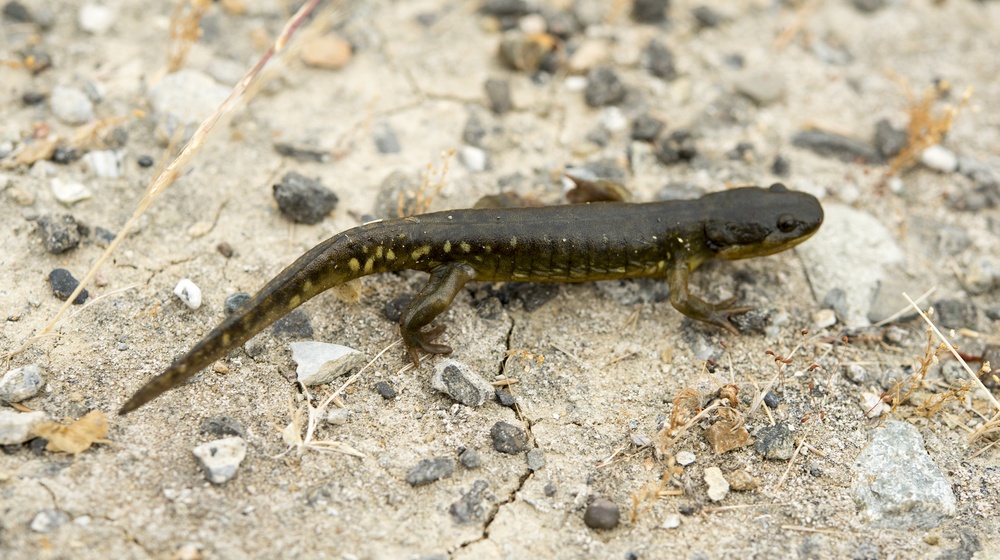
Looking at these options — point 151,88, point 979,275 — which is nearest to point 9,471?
point 151,88

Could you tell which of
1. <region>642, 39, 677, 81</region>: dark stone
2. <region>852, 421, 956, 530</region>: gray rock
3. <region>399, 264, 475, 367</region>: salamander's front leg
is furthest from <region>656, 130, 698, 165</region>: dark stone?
<region>852, 421, 956, 530</region>: gray rock

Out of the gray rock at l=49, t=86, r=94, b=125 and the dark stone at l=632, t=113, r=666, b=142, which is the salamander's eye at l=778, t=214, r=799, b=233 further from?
the gray rock at l=49, t=86, r=94, b=125

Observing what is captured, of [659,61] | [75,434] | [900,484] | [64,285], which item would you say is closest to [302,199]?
[64,285]

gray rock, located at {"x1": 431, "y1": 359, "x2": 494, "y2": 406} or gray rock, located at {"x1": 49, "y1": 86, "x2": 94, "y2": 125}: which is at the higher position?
gray rock, located at {"x1": 49, "y1": 86, "x2": 94, "y2": 125}

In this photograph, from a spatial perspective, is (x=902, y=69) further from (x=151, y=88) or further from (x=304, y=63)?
(x=151, y=88)

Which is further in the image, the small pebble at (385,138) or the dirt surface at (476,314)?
the small pebble at (385,138)

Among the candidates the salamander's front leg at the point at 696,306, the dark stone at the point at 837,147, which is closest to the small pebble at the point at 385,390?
the salamander's front leg at the point at 696,306

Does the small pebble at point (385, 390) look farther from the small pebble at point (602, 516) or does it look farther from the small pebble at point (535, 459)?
the small pebble at point (602, 516)
